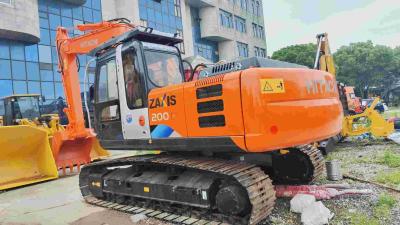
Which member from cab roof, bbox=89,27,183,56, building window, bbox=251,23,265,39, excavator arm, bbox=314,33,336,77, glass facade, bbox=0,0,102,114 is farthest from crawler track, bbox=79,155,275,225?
building window, bbox=251,23,265,39

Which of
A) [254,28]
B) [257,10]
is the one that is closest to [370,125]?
[254,28]

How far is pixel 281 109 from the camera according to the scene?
466 centimetres

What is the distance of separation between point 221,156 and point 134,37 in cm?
216

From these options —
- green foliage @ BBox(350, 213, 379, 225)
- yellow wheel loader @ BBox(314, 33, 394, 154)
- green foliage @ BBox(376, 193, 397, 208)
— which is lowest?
green foliage @ BBox(350, 213, 379, 225)

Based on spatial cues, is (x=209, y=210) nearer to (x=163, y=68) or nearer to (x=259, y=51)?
(x=163, y=68)

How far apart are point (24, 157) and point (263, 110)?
6.98 meters

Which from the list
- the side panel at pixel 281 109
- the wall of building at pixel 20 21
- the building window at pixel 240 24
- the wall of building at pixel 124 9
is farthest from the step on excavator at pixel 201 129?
the building window at pixel 240 24

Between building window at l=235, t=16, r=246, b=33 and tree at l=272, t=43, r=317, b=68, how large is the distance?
7.81m

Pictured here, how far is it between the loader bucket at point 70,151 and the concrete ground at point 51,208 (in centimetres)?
104

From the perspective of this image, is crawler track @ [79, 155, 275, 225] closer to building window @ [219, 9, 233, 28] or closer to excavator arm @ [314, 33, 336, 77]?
excavator arm @ [314, 33, 336, 77]

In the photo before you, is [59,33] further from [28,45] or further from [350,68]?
[350,68]

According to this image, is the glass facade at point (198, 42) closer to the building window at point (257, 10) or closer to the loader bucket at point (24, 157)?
the building window at point (257, 10)

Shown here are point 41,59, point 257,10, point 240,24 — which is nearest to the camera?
point 41,59

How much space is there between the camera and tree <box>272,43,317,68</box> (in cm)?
5103
